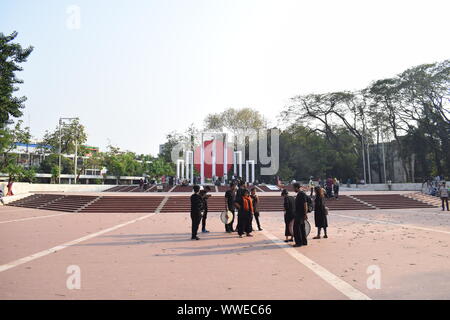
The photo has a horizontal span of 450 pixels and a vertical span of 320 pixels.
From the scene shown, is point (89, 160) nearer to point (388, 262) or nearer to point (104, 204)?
point (104, 204)

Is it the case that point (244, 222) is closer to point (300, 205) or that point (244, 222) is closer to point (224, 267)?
point (300, 205)

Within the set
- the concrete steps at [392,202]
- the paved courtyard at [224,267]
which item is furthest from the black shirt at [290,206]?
the concrete steps at [392,202]

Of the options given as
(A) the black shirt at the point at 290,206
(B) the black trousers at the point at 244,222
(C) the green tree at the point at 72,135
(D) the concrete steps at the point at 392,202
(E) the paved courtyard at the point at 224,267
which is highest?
(C) the green tree at the point at 72,135

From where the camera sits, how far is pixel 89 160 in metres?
47.9

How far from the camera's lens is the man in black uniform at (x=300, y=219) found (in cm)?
734

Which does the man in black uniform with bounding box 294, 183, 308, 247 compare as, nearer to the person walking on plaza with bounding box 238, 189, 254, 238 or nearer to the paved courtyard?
the paved courtyard

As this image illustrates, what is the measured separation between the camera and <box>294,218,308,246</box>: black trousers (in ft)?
24.1

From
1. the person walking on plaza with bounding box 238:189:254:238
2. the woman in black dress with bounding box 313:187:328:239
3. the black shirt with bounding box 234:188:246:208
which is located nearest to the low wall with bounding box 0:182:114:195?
the black shirt with bounding box 234:188:246:208

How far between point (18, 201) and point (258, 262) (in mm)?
25619

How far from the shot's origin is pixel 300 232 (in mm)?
7383

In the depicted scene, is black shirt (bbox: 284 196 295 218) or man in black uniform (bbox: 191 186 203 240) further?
man in black uniform (bbox: 191 186 203 240)

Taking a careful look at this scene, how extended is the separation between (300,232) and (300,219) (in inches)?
12.5

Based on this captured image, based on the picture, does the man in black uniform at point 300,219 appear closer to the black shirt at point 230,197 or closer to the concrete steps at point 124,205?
the black shirt at point 230,197

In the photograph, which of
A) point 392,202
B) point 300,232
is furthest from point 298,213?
point 392,202
